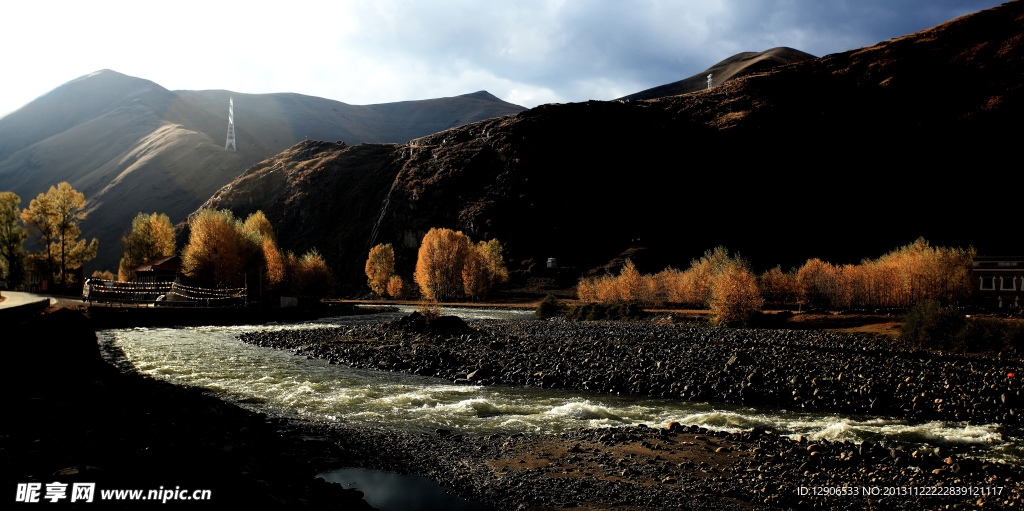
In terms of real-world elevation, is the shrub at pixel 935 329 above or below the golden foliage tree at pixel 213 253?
below

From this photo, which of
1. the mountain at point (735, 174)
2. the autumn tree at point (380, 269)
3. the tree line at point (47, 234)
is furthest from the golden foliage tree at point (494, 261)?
the tree line at point (47, 234)

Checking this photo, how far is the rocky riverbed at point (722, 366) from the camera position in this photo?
17.1m

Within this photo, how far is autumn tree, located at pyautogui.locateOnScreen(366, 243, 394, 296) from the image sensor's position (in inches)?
4456

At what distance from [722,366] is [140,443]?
2035 centimetres

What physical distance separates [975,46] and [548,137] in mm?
116693

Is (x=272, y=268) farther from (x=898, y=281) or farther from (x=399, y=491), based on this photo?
(x=898, y=281)

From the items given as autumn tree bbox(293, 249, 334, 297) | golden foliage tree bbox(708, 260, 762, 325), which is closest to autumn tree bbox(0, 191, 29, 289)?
autumn tree bbox(293, 249, 334, 297)

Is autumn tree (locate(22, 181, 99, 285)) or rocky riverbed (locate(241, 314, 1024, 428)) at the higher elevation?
autumn tree (locate(22, 181, 99, 285))

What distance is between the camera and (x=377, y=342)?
106 feet

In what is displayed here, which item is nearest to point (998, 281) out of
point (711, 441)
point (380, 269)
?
point (711, 441)

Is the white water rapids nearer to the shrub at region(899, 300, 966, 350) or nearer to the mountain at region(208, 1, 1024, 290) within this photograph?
the shrub at region(899, 300, 966, 350)

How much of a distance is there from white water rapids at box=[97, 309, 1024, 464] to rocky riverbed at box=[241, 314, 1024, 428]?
4.23 feet

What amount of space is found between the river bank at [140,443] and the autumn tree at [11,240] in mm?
65642

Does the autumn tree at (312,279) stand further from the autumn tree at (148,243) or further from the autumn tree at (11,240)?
the autumn tree at (11,240)
